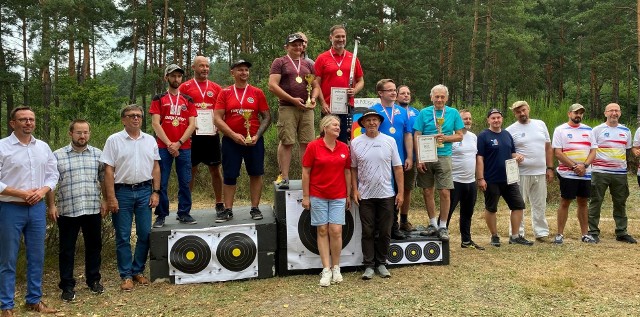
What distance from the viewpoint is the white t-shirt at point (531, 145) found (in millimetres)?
6117

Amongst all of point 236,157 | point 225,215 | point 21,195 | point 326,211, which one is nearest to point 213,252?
point 225,215

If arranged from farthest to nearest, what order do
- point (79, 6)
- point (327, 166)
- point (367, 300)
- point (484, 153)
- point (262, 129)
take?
point (79, 6) → point (484, 153) → point (262, 129) → point (327, 166) → point (367, 300)

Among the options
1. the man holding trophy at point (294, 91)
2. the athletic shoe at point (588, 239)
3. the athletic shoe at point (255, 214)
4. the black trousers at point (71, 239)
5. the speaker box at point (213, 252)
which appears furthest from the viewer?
the athletic shoe at point (588, 239)

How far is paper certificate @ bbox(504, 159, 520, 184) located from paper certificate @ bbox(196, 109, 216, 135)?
11.2ft

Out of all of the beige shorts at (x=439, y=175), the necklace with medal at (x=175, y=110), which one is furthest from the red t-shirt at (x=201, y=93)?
the beige shorts at (x=439, y=175)

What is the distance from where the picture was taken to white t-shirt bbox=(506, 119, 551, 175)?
612 cm

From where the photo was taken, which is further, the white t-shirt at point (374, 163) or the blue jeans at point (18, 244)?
the white t-shirt at point (374, 163)

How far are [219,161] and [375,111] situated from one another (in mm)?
1838

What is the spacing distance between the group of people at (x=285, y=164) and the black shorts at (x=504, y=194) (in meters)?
0.02

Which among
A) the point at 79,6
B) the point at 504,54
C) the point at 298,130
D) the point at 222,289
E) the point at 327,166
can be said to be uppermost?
the point at 79,6

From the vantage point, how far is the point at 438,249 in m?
5.35

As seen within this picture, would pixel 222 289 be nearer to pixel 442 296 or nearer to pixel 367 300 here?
pixel 367 300

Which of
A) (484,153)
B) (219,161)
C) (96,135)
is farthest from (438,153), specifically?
(96,135)

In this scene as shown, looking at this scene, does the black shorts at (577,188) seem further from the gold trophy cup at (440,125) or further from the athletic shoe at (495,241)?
the gold trophy cup at (440,125)
